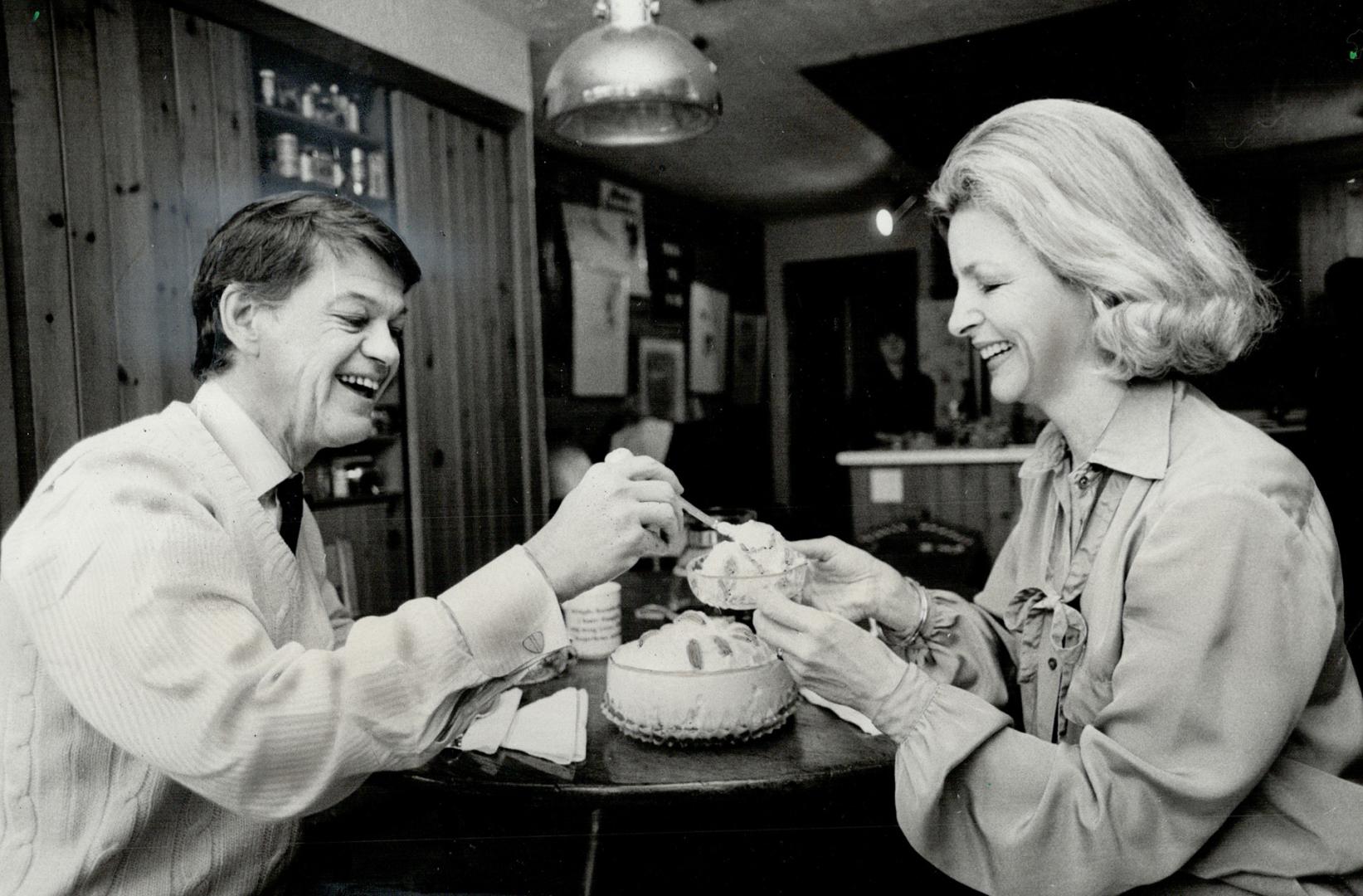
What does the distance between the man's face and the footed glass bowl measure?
0.58 m

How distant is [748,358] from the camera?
4.04 meters

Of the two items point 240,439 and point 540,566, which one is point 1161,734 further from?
point 240,439

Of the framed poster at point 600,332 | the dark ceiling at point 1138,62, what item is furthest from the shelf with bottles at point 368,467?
the dark ceiling at point 1138,62

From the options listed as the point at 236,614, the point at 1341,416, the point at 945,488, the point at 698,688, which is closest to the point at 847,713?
the point at 698,688

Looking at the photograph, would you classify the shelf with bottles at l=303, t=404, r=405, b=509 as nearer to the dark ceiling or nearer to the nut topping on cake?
the nut topping on cake

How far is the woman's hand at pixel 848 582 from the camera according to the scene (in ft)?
5.30

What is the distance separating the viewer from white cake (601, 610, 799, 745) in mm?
1358

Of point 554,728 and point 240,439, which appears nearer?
point 240,439

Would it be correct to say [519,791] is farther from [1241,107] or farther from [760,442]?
[760,442]

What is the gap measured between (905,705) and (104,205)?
207 cm

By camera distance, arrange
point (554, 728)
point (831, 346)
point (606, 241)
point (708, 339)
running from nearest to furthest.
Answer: point (554, 728)
point (708, 339)
point (606, 241)
point (831, 346)

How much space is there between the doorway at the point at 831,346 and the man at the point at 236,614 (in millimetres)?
4006

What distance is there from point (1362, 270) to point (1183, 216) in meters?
1.07

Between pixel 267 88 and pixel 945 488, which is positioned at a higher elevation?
pixel 267 88
